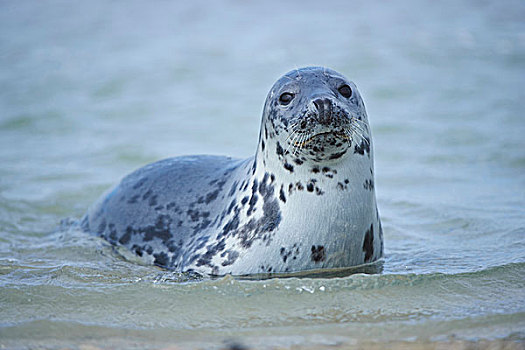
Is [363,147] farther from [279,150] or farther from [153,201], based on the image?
[153,201]

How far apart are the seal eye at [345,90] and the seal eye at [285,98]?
0.29 m

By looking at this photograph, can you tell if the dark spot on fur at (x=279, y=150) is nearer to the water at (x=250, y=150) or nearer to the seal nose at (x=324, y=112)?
the seal nose at (x=324, y=112)

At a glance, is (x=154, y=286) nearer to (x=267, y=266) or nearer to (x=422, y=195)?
(x=267, y=266)

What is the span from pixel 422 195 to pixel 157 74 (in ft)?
24.7

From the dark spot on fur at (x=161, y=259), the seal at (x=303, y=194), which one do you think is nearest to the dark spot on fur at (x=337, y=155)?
the seal at (x=303, y=194)

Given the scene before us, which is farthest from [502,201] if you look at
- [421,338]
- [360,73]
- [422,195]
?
[360,73]

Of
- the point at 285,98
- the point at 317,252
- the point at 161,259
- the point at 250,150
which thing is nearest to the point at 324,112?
the point at 285,98

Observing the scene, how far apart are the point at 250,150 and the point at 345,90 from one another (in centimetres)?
486

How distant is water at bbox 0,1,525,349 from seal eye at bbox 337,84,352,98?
105 centimetres

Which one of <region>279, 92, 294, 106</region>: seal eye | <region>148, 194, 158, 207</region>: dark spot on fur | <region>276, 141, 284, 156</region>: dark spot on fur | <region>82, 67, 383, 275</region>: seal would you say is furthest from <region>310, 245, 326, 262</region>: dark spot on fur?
<region>148, 194, 158, 207</region>: dark spot on fur

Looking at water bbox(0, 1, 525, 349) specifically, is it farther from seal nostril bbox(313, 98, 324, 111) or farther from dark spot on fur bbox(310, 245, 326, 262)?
seal nostril bbox(313, 98, 324, 111)

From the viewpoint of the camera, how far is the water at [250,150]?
12.0 feet

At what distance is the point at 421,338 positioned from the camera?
3.33 meters

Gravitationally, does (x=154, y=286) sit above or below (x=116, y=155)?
below
